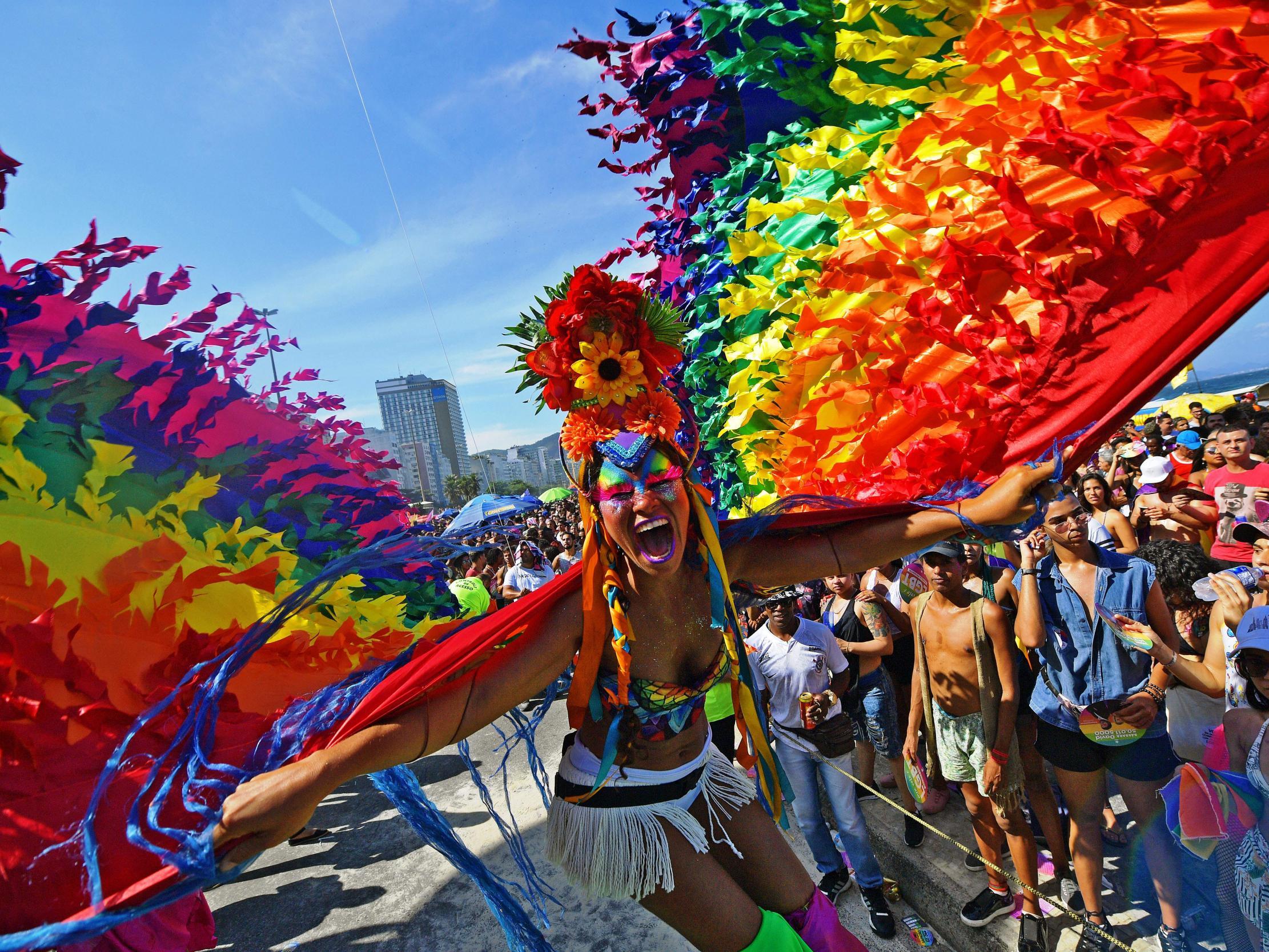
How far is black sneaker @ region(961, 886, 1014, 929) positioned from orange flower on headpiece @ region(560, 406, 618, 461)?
2.62 meters

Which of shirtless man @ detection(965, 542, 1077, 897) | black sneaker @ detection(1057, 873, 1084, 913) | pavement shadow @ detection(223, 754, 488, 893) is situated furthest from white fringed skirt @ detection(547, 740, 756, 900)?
pavement shadow @ detection(223, 754, 488, 893)

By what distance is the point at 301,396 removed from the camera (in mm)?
3303

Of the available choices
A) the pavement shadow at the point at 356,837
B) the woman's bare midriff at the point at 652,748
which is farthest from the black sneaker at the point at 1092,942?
the pavement shadow at the point at 356,837

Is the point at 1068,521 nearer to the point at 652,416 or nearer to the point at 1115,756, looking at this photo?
the point at 1115,756

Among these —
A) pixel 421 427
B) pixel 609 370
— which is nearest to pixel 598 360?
pixel 609 370

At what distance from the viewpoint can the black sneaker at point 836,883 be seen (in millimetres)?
3441

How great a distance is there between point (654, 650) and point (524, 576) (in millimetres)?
4689

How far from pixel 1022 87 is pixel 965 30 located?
0.30 m

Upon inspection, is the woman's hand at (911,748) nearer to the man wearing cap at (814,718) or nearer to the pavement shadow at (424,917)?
the man wearing cap at (814,718)

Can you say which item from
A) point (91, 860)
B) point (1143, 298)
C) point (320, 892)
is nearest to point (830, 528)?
point (1143, 298)

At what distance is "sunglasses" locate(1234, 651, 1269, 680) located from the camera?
217cm

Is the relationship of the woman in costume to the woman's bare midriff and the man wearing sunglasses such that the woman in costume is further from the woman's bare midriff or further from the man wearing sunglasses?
the man wearing sunglasses

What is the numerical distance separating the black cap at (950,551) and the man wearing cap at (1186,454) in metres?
4.24

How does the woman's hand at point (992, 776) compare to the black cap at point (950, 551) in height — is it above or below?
below
